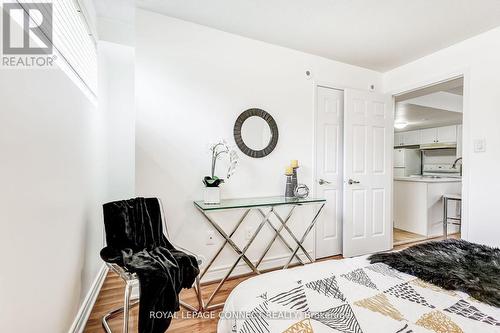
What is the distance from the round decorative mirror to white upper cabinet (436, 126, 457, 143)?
560 centimetres

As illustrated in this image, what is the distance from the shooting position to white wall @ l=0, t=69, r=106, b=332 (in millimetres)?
888

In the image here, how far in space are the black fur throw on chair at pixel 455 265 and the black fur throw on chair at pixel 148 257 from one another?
1.13 meters

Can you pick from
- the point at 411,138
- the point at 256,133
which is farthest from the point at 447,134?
the point at 256,133

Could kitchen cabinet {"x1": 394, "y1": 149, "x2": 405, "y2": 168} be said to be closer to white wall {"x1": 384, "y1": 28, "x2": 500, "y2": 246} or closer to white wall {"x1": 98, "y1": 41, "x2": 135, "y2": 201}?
white wall {"x1": 384, "y1": 28, "x2": 500, "y2": 246}

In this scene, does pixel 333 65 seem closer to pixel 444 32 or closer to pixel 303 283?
pixel 444 32

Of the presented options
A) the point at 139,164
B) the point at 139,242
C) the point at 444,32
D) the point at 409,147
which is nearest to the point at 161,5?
the point at 139,164

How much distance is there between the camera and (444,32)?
237 centimetres

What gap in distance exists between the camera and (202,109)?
2.34 meters

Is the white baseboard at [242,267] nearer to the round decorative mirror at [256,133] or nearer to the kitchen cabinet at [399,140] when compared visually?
the round decorative mirror at [256,133]

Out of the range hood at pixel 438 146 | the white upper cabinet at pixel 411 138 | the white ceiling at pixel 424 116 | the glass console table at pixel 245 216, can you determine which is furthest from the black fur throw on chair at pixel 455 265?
the white upper cabinet at pixel 411 138

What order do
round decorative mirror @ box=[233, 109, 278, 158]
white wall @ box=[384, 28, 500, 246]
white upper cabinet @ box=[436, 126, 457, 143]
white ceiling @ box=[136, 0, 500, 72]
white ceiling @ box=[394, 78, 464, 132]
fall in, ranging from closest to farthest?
white ceiling @ box=[136, 0, 500, 72] → white wall @ box=[384, 28, 500, 246] → round decorative mirror @ box=[233, 109, 278, 158] → white ceiling @ box=[394, 78, 464, 132] → white upper cabinet @ box=[436, 126, 457, 143]

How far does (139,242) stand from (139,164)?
654mm

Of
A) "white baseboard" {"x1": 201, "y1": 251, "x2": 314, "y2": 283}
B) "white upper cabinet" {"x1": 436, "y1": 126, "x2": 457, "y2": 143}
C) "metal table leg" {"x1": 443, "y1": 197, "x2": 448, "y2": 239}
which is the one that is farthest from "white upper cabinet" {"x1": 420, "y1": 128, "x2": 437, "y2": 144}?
"white baseboard" {"x1": 201, "y1": 251, "x2": 314, "y2": 283}

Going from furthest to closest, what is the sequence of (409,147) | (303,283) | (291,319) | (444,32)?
(409,147) < (444,32) < (303,283) < (291,319)
